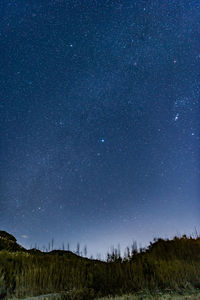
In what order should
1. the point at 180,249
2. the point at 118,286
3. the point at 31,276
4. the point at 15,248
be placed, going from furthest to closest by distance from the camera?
the point at 15,248 < the point at 180,249 < the point at 31,276 < the point at 118,286

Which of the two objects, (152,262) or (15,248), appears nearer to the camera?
(152,262)

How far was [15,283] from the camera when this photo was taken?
8484mm

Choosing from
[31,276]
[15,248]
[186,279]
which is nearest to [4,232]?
[15,248]

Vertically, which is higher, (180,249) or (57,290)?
(180,249)

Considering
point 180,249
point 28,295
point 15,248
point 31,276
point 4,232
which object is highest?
point 4,232

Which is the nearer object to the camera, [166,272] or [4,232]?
[166,272]

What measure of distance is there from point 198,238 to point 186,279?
7.38 m

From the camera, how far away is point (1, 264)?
379 inches

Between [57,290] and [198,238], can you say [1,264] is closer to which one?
[57,290]

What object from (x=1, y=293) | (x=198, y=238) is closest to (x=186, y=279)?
(x=1, y=293)

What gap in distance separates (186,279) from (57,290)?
3897mm

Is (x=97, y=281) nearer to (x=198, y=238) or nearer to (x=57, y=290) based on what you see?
(x=57, y=290)

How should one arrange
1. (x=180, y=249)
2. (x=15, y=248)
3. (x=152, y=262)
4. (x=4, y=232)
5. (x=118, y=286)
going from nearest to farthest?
(x=118, y=286) → (x=152, y=262) → (x=180, y=249) → (x=15, y=248) → (x=4, y=232)

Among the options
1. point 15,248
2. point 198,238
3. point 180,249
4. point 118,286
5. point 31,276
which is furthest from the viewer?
point 15,248
